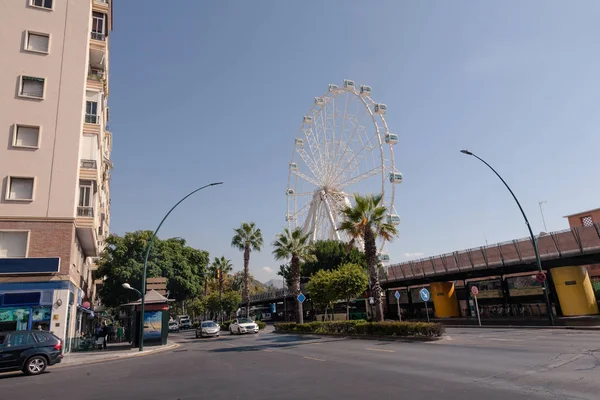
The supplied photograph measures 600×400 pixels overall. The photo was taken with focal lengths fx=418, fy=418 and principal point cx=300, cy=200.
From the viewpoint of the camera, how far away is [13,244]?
22844 mm

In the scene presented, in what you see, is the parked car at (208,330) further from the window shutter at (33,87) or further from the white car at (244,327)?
the window shutter at (33,87)

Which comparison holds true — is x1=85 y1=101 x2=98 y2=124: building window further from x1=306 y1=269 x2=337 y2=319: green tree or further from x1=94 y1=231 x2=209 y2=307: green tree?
x1=94 y1=231 x2=209 y2=307: green tree

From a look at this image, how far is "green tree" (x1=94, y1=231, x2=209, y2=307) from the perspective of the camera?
46.7 m

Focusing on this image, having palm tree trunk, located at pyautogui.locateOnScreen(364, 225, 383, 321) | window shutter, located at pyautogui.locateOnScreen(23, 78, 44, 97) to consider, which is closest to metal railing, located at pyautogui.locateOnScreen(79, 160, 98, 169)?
window shutter, located at pyautogui.locateOnScreen(23, 78, 44, 97)

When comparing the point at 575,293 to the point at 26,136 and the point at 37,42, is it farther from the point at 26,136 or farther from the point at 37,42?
the point at 37,42

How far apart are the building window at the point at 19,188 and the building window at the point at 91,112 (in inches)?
212

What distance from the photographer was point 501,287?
115ft

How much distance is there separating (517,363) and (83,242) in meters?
27.6

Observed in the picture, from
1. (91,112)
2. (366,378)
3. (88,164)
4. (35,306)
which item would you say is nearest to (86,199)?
(88,164)

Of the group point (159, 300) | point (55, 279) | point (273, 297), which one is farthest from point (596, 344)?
point (273, 297)

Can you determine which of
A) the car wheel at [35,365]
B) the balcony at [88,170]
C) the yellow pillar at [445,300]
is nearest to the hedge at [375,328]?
the yellow pillar at [445,300]

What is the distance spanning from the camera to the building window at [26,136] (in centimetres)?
2459

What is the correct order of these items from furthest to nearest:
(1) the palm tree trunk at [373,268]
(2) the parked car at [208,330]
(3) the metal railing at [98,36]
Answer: (2) the parked car at [208,330] → (3) the metal railing at [98,36] → (1) the palm tree trunk at [373,268]

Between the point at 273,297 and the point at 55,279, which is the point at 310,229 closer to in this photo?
the point at 273,297
